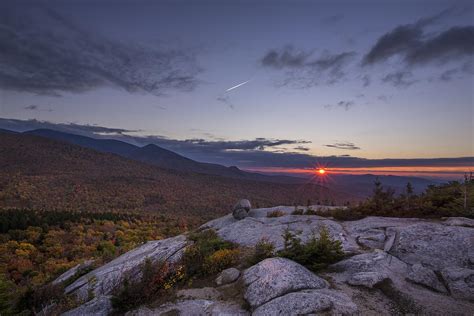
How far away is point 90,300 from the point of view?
31.2 feet

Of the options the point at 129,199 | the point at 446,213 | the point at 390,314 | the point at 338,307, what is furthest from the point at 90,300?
the point at 129,199

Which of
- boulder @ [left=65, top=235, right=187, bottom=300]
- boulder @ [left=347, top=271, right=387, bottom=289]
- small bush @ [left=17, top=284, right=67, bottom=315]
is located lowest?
small bush @ [left=17, top=284, right=67, bottom=315]

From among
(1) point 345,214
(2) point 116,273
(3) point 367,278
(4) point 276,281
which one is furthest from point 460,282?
(2) point 116,273

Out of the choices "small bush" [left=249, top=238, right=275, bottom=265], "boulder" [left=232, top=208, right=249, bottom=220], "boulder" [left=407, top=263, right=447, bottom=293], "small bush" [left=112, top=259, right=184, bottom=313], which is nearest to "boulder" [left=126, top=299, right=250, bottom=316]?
"small bush" [left=112, top=259, right=184, bottom=313]

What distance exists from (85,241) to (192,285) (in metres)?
27.2

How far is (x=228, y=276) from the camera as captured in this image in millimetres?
8945

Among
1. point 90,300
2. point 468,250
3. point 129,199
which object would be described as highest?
point 468,250

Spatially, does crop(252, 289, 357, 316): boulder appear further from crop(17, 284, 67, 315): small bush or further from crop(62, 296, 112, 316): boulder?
crop(17, 284, 67, 315): small bush

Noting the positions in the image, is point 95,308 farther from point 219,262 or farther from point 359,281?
point 359,281

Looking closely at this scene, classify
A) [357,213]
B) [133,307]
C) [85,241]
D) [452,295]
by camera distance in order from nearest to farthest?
[452,295]
[133,307]
[357,213]
[85,241]

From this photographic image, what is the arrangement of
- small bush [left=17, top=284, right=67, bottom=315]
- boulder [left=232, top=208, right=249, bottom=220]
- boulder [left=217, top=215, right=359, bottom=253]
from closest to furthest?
small bush [left=17, top=284, right=67, bottom=315], boulder [left=217, top=215, right=359, bottom=253], boulder [left=232, top=208, right=249, bottom=220]

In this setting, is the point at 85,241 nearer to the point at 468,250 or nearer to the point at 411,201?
the point at 411,201

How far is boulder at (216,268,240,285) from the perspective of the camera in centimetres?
884

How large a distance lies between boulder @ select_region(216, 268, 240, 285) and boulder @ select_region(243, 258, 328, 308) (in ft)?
1.60
